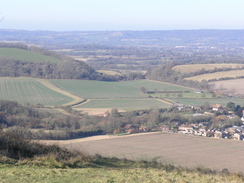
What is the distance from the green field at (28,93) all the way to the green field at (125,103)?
3.37 meters

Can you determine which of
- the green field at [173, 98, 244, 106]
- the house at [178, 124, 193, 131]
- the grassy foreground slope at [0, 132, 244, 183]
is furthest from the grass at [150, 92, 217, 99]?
the grassy foreground slope at [0, 132, 244, 183]

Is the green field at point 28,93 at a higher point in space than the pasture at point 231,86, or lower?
lower

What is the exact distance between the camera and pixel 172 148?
2078 cm

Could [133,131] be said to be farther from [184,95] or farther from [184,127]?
[184,95]

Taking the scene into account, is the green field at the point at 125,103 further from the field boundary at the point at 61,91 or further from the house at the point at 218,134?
the house at the point at 218,134

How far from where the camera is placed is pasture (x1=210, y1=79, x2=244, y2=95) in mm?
54875

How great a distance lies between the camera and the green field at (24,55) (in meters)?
70.0

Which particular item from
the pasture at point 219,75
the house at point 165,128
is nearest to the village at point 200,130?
the house at point 165,128

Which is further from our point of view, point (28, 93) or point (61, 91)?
point (61, 91)

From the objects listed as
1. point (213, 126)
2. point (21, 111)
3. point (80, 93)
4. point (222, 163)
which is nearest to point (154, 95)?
point (80, 93)

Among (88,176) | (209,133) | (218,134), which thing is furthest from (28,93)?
(88,176)

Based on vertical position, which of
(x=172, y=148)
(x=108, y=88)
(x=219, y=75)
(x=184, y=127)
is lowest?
(x=108, y=88)

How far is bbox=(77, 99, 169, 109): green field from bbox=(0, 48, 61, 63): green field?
2924 centimetres

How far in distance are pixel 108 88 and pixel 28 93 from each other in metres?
13.5
